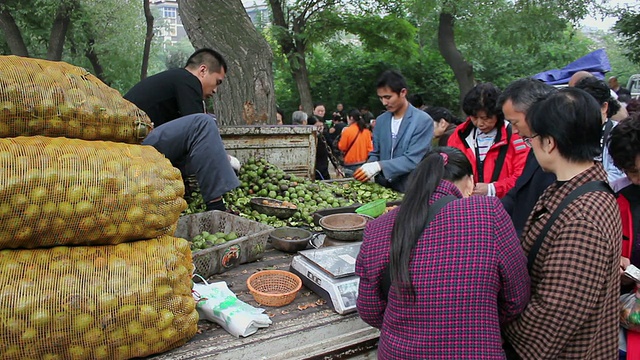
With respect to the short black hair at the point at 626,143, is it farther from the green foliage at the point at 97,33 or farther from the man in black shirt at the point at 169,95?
the green foliage at the point at 97,33

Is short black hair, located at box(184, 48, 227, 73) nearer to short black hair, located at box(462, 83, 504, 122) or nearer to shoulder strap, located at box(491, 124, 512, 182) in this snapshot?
short black hair, located at box(462, 83, 504, 122)

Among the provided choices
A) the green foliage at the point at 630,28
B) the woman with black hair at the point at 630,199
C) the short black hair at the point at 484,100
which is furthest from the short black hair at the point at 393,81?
the green foliage at the point at 630,28

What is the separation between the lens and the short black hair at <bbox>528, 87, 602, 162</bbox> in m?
1.86

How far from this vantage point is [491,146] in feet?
12.4

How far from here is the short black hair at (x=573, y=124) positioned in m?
1.86

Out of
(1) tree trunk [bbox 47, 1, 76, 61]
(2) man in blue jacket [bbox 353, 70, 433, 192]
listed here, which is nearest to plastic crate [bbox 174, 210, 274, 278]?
(2) man in blue jacket [bbox 353, 70, 433, 192]

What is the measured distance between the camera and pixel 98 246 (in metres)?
2.06

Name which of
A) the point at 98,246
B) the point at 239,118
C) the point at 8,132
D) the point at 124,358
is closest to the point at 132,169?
the point at 98,246

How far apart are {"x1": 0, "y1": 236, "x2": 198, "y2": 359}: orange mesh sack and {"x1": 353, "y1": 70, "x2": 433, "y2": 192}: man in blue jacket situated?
8.61ft

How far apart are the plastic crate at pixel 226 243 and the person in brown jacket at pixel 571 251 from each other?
5.18 ft

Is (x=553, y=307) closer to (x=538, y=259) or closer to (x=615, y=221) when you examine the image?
(x=538, y=259)

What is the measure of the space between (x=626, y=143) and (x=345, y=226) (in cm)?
171

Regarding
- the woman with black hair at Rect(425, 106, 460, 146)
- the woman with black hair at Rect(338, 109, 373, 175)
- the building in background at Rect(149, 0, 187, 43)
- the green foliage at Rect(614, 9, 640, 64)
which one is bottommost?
the woman with black hair at Rect(338, 109, 373, 175)

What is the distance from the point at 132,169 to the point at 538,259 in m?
1.73
